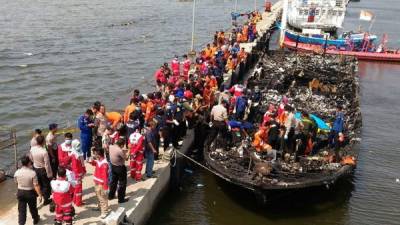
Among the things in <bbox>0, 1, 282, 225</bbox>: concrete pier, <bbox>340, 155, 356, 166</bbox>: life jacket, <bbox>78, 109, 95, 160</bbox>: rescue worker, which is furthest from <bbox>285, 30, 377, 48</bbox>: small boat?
<bbox>78, 109, 95, 160</bbox>: rescue worker

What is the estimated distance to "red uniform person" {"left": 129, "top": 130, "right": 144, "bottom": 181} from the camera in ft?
33.6

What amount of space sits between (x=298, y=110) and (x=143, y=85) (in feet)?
31.4

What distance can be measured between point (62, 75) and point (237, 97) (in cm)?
1288

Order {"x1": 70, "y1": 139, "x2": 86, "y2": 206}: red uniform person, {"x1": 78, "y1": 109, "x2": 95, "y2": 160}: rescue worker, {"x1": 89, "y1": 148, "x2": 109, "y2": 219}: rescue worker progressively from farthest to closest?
{"x1": 78, "y1": 109, "x2": 95, "y2": 160}: rescue worker, {"x1": 70, "y1": 139, "x2": 86, "y2": 206}: red uniform person, {"x1": 89, "y1": 148, "x2": 109, "y2": 219}: rescue worker

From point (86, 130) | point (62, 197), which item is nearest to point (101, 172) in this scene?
point (62, 197)

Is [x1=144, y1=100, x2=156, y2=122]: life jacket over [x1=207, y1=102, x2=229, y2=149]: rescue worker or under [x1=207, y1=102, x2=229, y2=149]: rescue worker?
over

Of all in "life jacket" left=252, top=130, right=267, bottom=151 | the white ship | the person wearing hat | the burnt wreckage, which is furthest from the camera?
the white ship

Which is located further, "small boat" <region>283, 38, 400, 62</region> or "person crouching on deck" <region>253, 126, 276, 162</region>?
"small boat" <region>283, 38, 400, 62</region>

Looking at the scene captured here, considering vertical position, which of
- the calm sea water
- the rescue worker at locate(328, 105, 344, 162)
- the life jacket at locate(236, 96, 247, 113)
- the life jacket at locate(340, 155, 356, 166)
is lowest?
the calm sea water

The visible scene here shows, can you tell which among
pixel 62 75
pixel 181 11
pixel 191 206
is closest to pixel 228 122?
pixel 191 206

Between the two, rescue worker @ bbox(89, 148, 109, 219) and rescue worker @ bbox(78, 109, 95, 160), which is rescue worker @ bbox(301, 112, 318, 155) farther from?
rescue worker @ bbox(89, 148, 109, 219)

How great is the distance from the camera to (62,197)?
8031mm

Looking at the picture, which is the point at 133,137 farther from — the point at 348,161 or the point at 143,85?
the point at 143,85

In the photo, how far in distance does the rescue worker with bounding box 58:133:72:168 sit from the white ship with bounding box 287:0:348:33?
32.4 m
